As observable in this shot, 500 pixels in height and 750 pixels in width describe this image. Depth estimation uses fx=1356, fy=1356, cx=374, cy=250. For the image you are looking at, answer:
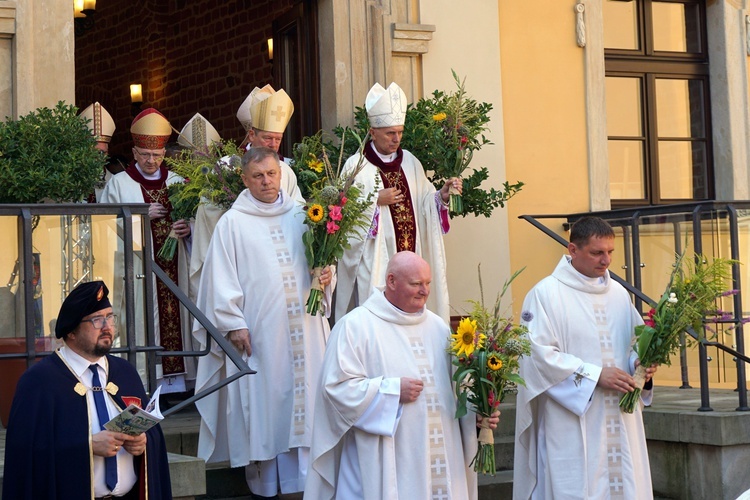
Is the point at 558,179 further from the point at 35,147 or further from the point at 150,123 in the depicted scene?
the point at 35,147

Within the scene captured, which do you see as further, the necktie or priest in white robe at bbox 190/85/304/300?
priest in white robe at bbox 190/85/304/300

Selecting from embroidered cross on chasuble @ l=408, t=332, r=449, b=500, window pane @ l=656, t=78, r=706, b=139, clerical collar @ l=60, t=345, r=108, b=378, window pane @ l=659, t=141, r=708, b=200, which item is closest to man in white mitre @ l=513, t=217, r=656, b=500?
embroidered cross on chasuble @ l=408, t=332, r=449, b=500

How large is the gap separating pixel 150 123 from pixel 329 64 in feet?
4.78

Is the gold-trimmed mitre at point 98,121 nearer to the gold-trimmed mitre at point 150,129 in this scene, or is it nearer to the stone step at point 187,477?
the gold-trimmed mitre at point 150,129

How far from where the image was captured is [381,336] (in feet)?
20.6

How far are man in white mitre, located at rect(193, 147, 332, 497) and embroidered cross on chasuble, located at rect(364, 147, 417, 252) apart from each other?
99 centimetres

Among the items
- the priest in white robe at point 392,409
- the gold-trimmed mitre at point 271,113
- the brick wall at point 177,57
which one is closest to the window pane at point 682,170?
the brick wall at point 177,57

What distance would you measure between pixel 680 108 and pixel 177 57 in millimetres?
6285

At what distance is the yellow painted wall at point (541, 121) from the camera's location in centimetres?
1035

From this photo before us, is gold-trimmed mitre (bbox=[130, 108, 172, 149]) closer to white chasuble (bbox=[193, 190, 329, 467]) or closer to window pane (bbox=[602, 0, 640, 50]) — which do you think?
white chasuble (bbox=[193, 190, 329, 467])

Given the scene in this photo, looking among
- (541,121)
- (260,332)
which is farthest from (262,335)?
(541,121)

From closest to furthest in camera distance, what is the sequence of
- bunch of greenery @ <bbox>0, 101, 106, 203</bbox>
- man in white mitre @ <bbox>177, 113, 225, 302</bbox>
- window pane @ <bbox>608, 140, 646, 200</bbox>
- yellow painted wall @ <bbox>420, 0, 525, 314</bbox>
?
bunch of greenery @ <bbox>0, 101, 106, 203</bbox>
man in white mitre @ <bbox>177, 113, 225, 302</bbox>
yellow painted wall @ <bbox>420, 0, 525, 314</bbox>
window pane @ <bbox>608, 140, 646, 200</bbox>

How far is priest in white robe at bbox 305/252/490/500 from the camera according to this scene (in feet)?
20.0

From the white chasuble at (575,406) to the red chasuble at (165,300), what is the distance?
3034mm
